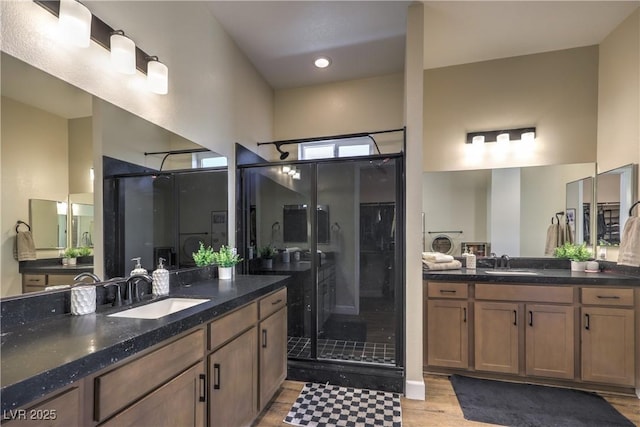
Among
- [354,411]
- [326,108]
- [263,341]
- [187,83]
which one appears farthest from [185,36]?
[354,411]

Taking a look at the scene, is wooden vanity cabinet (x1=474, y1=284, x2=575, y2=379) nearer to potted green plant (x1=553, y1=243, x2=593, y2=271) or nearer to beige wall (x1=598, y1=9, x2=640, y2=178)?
potted green plant (x1=553, y1=243, x2=593, y2=271)

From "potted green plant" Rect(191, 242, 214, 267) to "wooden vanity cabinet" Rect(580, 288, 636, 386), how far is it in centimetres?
290

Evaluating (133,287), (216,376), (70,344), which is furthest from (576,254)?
(70,344)

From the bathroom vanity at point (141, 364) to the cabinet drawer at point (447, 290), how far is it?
150cm

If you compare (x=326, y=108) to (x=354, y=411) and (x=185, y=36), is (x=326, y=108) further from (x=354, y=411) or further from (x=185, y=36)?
(x=354, y=411)

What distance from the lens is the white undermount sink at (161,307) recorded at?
1.49 metres

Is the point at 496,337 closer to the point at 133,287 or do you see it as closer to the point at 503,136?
the point at 503,136

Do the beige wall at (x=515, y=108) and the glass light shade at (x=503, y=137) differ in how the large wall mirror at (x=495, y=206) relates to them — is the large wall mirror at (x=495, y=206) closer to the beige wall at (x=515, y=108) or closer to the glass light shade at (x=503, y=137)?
the beige wall at (x=515, y=108)

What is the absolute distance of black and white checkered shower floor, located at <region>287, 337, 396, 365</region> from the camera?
270 centimetres

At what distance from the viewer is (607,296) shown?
7.77 feet

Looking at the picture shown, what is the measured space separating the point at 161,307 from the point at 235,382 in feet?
1.85

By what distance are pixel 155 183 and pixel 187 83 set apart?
775 mm

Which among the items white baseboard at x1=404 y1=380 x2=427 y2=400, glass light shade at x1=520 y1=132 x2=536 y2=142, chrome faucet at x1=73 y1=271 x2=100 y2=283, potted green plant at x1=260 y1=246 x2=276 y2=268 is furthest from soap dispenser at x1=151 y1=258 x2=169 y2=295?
glass light shade at x1=520 y1=132 x2=536 y2=142

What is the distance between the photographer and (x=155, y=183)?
199cm
